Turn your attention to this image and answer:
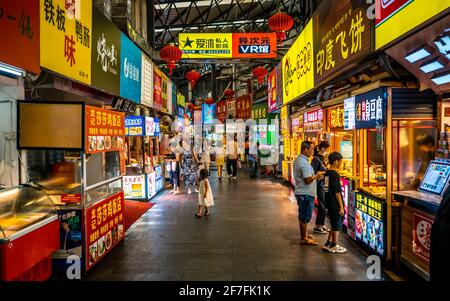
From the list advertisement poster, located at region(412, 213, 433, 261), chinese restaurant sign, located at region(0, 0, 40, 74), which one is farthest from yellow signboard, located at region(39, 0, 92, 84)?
advertisement poster, located at region(412, 213, 433, 261)

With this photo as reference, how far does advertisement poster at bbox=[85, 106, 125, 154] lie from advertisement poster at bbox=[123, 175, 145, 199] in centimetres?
451

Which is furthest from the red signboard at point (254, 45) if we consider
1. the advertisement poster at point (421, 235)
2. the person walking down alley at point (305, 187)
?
the advertisement poster at point (421, 235)

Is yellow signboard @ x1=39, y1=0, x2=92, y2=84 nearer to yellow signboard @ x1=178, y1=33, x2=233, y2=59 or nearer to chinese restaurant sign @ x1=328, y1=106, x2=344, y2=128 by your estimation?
chinese restaurant sign @ x1=328, y1=106, x2=344, y2=128

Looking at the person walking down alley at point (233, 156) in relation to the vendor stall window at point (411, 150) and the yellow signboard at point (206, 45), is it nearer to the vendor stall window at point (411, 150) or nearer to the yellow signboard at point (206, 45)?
the yellow signboard at point (206, 45)

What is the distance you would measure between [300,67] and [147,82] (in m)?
5.90

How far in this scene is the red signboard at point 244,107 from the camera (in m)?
20.9

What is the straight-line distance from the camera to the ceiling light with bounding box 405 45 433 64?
4.62 metres

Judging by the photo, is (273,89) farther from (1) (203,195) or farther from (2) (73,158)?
(2) (73,158)

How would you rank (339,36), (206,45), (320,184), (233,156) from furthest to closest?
(233,156), (206,45), (320,184), (339,36)

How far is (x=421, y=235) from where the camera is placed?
16.8 ft

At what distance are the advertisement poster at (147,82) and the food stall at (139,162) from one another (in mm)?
981

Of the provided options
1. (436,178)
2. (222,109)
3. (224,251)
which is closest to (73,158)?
(224,251)

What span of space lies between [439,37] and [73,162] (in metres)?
6.82
